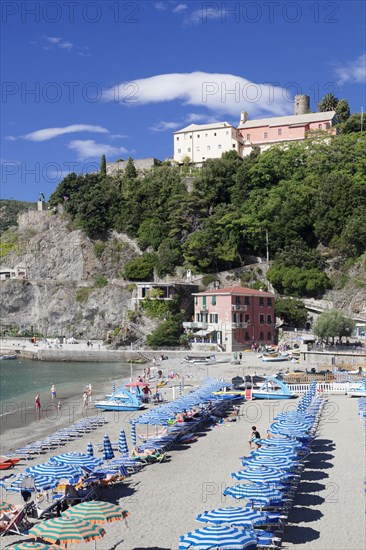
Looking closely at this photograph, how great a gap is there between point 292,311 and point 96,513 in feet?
147

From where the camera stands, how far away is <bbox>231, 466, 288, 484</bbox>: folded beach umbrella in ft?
47.1

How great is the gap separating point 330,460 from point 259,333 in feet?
122

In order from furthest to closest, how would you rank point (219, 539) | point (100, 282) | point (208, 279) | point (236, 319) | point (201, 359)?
point (100, 282)
point (208, 279)
point (236, 319)
point (201, 359)
point (219, 539)

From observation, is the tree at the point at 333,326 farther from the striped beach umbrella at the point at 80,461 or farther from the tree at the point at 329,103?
the tree at the point at 329,103

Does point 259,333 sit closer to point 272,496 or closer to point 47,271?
point 47,271

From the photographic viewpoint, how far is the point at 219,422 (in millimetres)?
25938

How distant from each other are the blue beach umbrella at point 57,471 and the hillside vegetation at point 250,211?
42748mm

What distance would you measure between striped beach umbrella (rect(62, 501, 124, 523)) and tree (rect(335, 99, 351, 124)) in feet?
250

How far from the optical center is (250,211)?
64.5 meters

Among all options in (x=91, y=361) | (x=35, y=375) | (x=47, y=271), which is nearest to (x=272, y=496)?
(x=35, y=375)

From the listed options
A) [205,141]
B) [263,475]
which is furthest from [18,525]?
[205,141]

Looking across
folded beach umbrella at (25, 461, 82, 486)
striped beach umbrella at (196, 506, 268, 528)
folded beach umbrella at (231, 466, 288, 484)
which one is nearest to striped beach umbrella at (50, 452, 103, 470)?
folded beach umbrella at (25, 461, 82, 486)

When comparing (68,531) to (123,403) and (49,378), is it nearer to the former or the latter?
(123,403)

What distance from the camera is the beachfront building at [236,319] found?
55.2 meters
